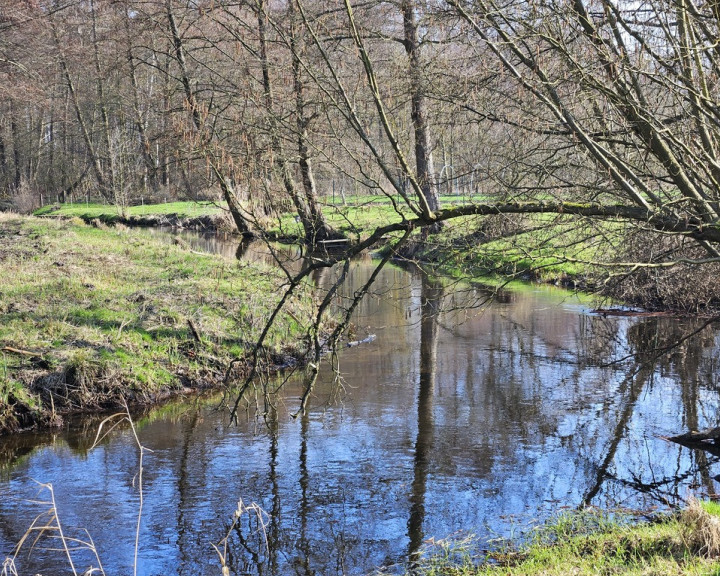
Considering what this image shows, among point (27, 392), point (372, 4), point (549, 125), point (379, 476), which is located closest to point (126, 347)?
point (27, 392)

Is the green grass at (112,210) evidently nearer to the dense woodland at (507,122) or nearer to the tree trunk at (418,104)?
the tree trunk at (418,104)

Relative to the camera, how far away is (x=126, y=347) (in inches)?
417

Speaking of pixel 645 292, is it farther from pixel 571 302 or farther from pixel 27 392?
pixel 27 392

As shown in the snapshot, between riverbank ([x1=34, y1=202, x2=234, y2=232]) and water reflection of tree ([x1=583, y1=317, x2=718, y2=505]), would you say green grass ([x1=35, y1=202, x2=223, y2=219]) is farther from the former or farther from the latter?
water reflection of tree ([x1=583, y1=317, x2=718, y2=505])

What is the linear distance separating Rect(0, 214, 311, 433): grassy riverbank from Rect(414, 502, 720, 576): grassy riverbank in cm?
350

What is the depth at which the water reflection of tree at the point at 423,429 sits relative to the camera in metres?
6.44

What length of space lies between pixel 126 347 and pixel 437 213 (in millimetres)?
5530

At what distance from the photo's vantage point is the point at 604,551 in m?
5.32

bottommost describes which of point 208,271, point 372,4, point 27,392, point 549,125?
point 27,392

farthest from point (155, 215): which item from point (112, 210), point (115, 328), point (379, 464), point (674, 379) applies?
point (379, 464)

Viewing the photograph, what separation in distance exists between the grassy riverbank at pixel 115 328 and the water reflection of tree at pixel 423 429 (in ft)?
6.61

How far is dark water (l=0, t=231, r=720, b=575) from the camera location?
6258 mm

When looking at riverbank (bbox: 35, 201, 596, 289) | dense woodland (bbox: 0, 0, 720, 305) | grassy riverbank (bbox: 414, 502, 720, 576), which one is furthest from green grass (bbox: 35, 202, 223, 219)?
grassy riverbank (bbox: 414, 502, 720, 576)

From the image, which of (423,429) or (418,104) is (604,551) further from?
(418,104)
